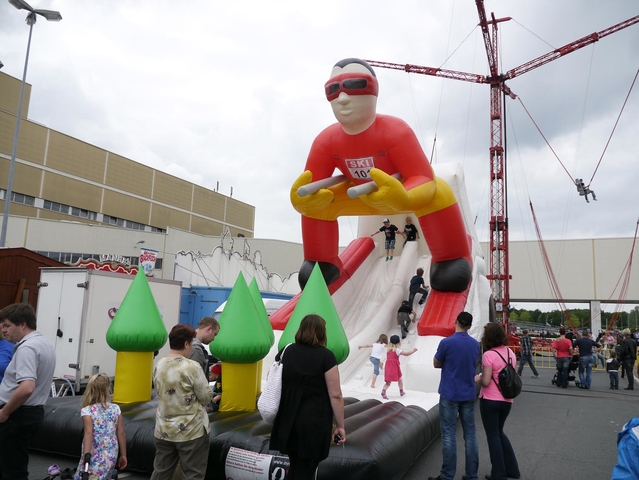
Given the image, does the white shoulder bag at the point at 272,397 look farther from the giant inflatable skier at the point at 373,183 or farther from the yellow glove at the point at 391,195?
the yellow glove at the point at 391,195

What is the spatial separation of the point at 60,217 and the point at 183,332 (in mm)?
29738

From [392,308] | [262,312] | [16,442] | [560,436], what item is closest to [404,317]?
[392,308]

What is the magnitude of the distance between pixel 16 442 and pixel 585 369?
32.7 feet

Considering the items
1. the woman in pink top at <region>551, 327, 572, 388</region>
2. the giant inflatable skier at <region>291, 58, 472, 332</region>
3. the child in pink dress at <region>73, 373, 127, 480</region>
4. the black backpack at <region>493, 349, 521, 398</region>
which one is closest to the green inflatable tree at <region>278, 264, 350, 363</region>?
the black backpack at <region>493, 349, 521, 398</region>

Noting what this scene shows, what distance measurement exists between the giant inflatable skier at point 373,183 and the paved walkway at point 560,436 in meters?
1.87

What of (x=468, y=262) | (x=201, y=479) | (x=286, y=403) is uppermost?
(x=468, y=262)

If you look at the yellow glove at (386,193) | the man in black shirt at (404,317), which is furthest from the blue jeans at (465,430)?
the man in black shirt at (404,317)

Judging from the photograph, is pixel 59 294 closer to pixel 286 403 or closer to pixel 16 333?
pixel 16 333

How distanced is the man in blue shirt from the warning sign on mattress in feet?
4.01

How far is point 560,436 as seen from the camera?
223 inches

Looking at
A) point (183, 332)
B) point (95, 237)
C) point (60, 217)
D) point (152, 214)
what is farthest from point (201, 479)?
point (152, 214)

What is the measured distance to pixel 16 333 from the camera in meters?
3.10

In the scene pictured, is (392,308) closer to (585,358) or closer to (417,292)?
(417,292)

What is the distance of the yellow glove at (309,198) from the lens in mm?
7277
